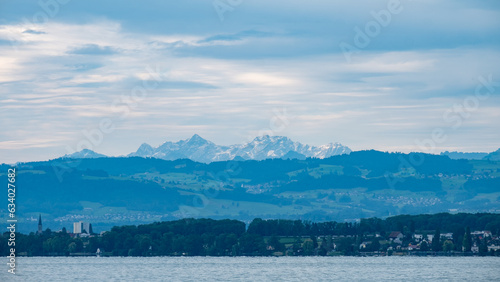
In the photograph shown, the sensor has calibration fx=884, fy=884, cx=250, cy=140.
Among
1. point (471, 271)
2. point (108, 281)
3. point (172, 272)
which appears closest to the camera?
point (108, 281)

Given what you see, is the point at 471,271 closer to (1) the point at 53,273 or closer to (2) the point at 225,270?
(2) the point at 225,270

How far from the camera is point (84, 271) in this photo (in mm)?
173625

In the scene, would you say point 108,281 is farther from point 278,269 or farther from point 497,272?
point 497,272

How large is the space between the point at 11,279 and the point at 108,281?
1717cm

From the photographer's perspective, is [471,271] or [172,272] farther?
[172,272]

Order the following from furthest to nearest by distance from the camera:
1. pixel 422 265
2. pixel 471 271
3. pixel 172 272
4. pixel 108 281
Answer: pixel 422 265 < pixel 172 272 < pixel 471 271 < pixel 108 281

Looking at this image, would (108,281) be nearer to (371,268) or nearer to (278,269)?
(278,269)

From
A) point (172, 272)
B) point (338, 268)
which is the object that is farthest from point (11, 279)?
point (338, 268)

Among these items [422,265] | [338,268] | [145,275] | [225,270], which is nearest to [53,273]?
[145,275]

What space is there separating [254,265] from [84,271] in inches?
1407

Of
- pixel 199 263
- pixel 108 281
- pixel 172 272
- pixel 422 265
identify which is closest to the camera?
pixel 108 281

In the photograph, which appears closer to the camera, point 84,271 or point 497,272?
point 497,272

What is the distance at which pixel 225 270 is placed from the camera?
16838 centimetres

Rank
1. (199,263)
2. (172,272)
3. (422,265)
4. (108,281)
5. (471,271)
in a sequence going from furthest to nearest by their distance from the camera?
(199,263) → (422,265) → (172,272) → (471,271) → (108,281)
